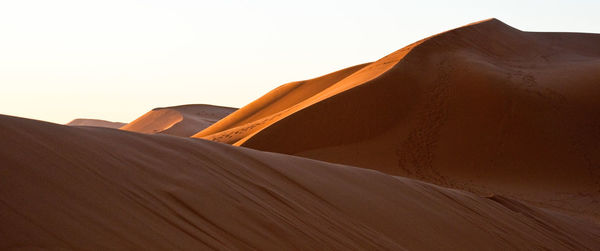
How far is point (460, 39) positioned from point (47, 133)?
24.0 meters

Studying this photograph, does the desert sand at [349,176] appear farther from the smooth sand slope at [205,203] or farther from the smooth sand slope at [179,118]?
the smooth sand slope at [179,118]

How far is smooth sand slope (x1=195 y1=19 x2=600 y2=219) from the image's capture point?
1892cm

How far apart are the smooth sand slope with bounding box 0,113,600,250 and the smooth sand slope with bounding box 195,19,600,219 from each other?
31.3ft

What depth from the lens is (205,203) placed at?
530 centimetres

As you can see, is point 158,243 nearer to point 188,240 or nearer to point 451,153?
point 188,240

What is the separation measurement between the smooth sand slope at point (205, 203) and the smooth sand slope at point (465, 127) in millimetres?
9543

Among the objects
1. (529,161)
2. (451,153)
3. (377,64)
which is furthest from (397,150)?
(377,64)

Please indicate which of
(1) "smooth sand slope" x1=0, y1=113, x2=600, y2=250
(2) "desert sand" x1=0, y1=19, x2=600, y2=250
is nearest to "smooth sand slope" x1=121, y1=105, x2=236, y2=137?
(2) "desert sand" x1=0, y1=19, x2=600, y2=250

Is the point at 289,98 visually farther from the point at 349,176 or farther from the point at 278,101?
the point at 349,176

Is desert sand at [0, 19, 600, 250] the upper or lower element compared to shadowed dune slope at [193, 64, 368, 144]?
lower

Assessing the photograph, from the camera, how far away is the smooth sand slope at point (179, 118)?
58250 millimetres

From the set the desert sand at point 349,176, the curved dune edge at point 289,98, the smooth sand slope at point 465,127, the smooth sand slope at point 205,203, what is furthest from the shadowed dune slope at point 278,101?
the smooth sand slope at point 205,203

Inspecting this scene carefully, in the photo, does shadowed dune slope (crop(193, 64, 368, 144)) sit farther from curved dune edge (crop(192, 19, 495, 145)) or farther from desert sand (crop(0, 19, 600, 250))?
desert sand (crop(0, 19, 600, 250))

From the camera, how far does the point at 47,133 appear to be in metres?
5.34
